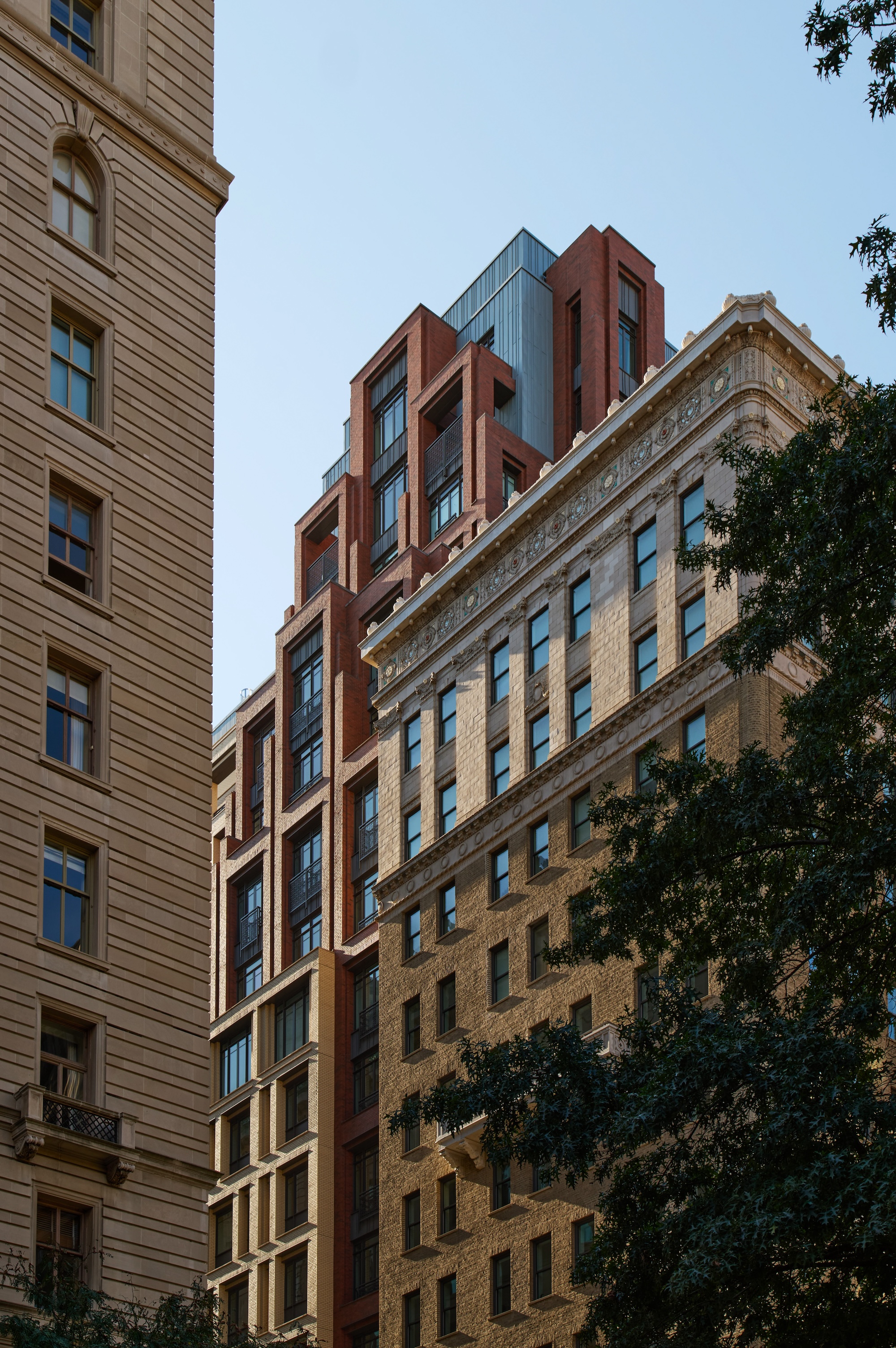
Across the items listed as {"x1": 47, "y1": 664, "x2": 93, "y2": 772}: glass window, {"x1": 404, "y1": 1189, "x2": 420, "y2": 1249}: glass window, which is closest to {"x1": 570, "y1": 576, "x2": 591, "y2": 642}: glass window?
{"x1": 404, "y1": 1189, "x2": 420, "y2": 1249}: glass window

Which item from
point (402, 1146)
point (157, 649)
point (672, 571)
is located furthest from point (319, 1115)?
point (157, 649)

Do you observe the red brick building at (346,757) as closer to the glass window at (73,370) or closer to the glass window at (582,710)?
the glass window at (582,710)

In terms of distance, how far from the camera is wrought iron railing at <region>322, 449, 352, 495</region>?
88938mm

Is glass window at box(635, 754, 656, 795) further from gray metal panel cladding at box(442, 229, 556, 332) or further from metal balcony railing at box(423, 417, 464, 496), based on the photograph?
gray metal panel cladding at box(442, 229, 556, 332)

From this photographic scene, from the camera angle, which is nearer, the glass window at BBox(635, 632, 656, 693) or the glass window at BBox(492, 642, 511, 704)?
the glass window at BBox(635, 632, 656, 693)

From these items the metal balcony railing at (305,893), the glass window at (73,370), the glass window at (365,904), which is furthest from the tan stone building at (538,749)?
the glass window at (73,370)

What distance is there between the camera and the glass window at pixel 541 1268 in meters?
49.8

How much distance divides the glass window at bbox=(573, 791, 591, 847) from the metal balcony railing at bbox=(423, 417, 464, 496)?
68.7 ft

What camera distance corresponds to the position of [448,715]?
206 feet

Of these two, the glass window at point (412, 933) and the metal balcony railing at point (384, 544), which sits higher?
the metal balcony railing at point (384, 544)

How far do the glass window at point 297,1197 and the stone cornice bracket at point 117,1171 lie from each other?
36.7 m

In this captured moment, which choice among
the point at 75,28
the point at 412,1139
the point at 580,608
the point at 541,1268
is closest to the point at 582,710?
the point at 580,608

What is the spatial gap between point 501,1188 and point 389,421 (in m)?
37.1

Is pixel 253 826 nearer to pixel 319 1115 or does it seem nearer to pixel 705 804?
pixel 319 1115
